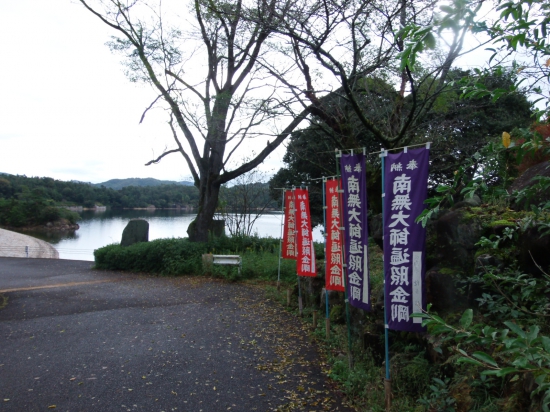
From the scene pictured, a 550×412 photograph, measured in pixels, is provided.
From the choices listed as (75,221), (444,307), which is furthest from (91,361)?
(75,221)

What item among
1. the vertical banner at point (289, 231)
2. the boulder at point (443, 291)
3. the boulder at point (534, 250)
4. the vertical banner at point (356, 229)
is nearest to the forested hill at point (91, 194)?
the vertical banner at point (289, 231)

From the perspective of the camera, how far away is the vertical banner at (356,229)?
4.74 meters

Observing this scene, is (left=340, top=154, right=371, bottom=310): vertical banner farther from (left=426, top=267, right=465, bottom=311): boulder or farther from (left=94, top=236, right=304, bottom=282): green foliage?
(left=94, top=236, right=304, bottom=282): green foliage

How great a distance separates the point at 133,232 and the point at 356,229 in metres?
12.1

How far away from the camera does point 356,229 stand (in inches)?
190

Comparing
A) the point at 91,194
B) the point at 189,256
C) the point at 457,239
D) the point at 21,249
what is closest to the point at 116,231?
the point at 91,194

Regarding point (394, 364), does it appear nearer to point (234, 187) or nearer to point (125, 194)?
point (234, 187)

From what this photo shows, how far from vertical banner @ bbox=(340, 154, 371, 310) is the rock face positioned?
11835mm

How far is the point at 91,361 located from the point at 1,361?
3.63ft

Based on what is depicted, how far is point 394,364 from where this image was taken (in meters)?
4.21

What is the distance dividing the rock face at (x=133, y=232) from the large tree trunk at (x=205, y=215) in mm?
2108

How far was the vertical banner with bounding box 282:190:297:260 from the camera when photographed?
9.45m

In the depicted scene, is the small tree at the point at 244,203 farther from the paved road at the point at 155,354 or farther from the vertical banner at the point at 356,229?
the vertical banner at the point at 356,229

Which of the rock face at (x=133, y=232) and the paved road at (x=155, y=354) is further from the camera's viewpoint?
the rock face at (x=133, y=232)
